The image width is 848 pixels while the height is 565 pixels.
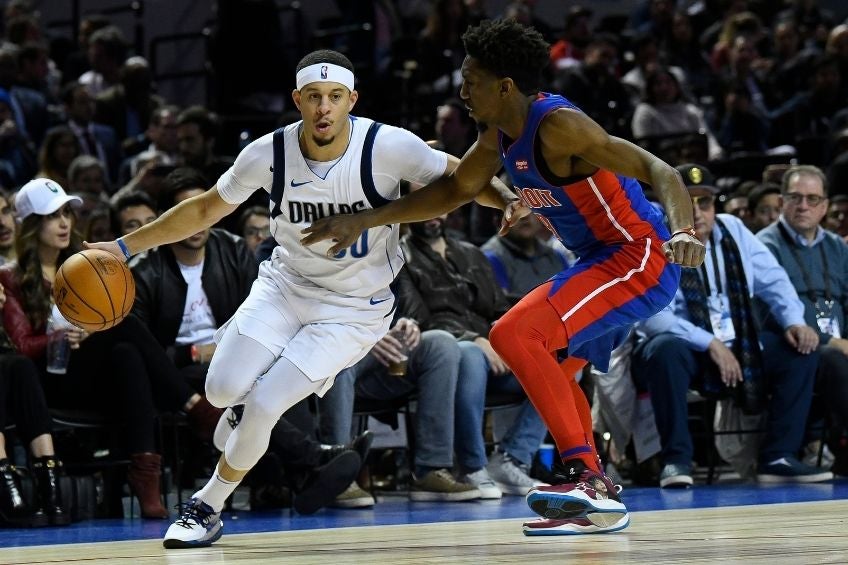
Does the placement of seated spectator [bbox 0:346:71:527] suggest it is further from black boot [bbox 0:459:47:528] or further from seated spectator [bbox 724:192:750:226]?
seated spectator [bbox 724:192:750:226]

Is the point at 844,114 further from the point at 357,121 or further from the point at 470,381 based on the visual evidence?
the point at 357,121

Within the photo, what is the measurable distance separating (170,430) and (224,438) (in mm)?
2067

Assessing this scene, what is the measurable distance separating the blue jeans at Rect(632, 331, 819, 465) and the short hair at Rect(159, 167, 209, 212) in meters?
2.48

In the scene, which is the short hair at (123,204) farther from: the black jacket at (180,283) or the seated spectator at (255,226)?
the seated spectator at (255,226)

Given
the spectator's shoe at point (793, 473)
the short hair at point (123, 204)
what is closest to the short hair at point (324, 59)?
the short hair at point (123, 204)

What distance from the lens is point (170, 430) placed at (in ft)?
23.7

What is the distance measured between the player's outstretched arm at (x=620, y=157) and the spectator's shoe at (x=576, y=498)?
1004mm

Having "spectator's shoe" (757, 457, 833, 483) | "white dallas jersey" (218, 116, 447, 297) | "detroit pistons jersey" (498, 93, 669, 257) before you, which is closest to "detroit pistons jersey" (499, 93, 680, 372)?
"detroit pistons jersey" (498, 93, 669, 257)

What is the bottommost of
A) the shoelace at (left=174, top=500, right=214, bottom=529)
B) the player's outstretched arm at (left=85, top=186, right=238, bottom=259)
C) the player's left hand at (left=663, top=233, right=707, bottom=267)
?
the shoelace at (left=174, top=500, right=214, bottom=529)

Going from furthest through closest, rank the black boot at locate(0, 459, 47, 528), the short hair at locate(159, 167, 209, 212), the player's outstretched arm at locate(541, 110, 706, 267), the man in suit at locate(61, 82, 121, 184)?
the man in suit at locate(61, 82, 121, 184)
the short hair at locate(159, 167, 209, 212)
the black boot at locate(0, 459, 47, 528)
the player's outstretched arm at locate(541, 110, 706, 267)

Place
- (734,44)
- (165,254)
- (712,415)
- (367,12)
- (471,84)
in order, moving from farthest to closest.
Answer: (734,44)
(367,12)
(712,415)
(165,254)
(471,84)

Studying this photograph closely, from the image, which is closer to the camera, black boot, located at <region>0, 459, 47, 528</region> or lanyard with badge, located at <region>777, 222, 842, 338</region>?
black boot, located at <region>0, 459, 47, 528</region>

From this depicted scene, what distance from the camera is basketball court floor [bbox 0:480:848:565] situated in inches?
158

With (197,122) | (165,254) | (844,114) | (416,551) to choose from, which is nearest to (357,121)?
(416,551)
